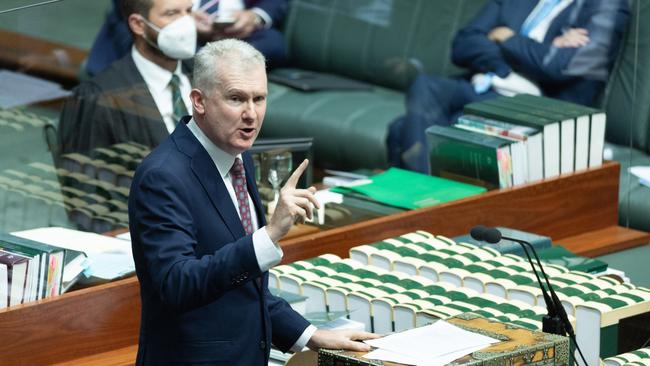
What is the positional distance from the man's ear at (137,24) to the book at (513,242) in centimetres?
145

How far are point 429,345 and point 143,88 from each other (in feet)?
Answer: 8.06

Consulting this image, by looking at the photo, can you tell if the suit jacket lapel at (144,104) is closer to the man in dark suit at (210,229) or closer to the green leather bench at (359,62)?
the green leather bench at (359,62)

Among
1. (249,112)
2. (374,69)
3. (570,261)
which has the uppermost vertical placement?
(249,112)

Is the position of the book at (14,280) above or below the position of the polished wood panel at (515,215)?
above

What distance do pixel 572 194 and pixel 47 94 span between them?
1863 mm

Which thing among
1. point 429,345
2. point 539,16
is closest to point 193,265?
point 429,345

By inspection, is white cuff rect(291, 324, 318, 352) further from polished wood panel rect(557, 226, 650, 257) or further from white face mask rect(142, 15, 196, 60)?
white face mask rect(142, 15, 196, 60)

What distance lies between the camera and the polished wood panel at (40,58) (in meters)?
5.73

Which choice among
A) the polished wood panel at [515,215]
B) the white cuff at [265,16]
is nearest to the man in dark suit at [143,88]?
the polished wood panel at [515,215]

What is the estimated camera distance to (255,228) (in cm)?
325

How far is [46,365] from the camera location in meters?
3.95

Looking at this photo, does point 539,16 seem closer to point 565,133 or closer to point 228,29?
point 565,133

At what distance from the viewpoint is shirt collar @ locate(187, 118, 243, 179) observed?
3.15 m

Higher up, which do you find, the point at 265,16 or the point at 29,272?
the point at 29,272
